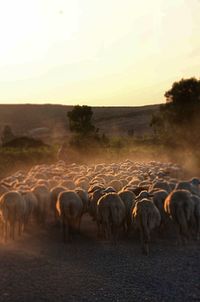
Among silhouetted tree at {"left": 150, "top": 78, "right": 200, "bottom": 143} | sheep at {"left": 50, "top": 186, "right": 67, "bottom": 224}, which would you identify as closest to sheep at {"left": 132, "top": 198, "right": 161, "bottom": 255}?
sheep at {"left": 50, "top": 186, "right": 67, "bottom": 224}

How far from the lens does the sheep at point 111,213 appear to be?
14.7 m

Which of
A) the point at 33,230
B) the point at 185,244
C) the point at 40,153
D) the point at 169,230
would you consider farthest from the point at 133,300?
the point at 40,153

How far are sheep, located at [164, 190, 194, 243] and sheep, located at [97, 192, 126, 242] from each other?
1.40m

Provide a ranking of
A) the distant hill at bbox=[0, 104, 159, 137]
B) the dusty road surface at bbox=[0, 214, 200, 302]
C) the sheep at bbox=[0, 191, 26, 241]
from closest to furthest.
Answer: the dusty road surface at bbox=[0, 214, 200, 302]
the sheep at bbox=[0, 191, 26, 241]
the distant hill at bbox=[0, 104, 159, 137]

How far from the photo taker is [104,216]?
14.8 meters

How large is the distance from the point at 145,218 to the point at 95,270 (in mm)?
2218

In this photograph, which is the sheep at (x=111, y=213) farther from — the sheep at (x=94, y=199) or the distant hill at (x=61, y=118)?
the distant hill at (x=61, y=118)

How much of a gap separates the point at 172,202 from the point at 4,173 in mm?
21648

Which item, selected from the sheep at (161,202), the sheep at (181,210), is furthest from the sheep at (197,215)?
the sheep at (161,202)

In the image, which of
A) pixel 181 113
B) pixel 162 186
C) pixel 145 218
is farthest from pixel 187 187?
pixel 181 113

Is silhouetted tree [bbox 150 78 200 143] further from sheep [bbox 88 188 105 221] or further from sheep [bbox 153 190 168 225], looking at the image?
sheep [bbox 153 190 168 225]

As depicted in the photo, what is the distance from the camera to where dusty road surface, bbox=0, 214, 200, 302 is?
35.0ft

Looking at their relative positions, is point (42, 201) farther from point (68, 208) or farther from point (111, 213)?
point (111, 213)

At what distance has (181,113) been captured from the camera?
137 ft
